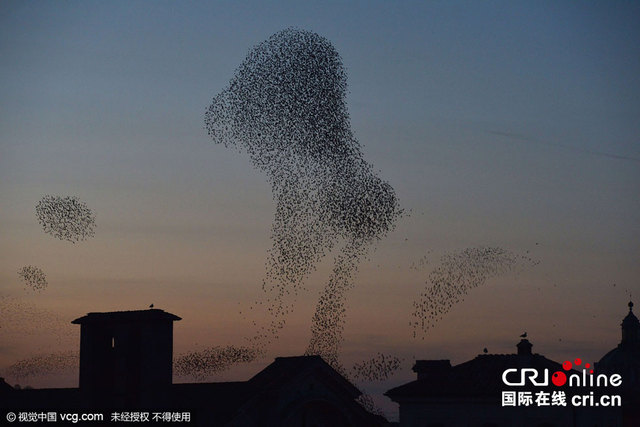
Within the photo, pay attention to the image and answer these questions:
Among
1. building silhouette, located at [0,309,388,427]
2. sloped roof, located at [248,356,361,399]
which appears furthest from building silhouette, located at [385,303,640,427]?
sloped roof, located at [248,356,361,399]

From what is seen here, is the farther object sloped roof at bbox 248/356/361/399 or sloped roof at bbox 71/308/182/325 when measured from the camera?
sloped roof at bbox 248/356/361/399

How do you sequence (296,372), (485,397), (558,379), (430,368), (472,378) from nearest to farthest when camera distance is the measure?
(296,372) → (485,397) → (558,379) → (472,378) → (430,368)

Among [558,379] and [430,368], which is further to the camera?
[430,368]

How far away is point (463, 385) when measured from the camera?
3492 inches

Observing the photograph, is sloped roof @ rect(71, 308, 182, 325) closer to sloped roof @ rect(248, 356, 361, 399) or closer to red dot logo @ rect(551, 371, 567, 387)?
sloped roof @ rect(248, 356, 361, 399)

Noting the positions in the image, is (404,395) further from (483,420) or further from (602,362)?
(602,362)

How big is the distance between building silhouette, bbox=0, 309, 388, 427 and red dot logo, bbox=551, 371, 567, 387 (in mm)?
26063

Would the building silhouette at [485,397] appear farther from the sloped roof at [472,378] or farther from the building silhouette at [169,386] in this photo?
the building silhouette at [169,386]

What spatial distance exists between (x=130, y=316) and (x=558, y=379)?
40.1 meters

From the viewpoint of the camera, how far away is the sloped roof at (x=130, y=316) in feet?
209

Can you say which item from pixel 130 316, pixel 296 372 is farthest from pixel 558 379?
pixel 130 316

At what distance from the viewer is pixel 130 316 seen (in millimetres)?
64312

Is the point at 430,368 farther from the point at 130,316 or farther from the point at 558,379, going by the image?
the point at 130,316

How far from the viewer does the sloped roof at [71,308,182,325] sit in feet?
209
